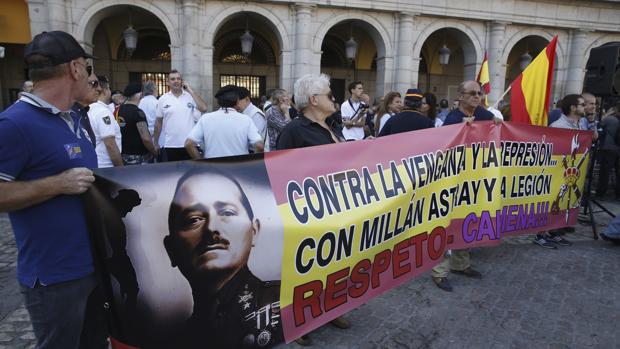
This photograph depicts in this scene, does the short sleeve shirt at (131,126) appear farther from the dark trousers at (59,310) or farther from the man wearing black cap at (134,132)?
the dark trousers at (59,310)

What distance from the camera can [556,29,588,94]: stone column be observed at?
1738 centimetres

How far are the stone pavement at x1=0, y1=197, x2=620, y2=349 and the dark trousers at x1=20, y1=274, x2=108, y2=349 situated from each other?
1707 mm

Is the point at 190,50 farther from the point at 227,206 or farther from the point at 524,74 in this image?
the point at 227,206

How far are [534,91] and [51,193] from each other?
5.59 metres

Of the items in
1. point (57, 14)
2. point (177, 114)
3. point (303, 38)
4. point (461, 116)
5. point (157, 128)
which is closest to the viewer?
point (461, 116)

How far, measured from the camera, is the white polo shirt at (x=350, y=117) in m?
8.10

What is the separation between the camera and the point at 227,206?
221cm

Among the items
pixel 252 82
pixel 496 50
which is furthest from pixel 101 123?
pixel 496 50

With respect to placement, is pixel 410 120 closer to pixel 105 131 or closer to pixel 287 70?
pixel 105 131

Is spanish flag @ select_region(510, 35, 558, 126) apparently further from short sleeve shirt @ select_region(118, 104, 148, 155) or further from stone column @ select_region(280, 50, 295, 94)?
stone column @ select_region(280, 50, 295, 94)

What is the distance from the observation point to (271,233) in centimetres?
233

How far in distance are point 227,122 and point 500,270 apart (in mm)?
3763

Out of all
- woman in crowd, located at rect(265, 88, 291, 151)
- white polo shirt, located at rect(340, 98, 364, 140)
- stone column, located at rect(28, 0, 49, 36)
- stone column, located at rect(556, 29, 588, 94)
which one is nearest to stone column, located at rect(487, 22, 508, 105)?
stone column, located at rect(556, 29, 588, 94)

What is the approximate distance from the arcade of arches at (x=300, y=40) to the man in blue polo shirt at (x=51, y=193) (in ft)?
41.9
